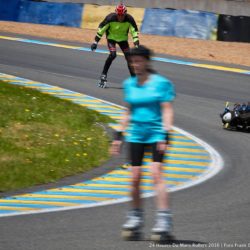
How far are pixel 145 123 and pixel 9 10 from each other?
30312 millimetres

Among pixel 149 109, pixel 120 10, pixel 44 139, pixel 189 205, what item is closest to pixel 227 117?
pixel 44 139

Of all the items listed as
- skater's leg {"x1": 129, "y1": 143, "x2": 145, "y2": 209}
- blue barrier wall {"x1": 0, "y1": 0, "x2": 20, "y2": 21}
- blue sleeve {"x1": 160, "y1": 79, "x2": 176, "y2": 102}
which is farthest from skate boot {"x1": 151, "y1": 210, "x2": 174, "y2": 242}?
blue barrier wall {"x1": 0, "y1": 0, "x2": 20, "y2": 21}

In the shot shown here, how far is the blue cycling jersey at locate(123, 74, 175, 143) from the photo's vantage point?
28.6 feet

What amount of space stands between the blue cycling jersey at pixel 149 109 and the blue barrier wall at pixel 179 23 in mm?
24003

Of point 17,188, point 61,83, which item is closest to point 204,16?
point 61,83

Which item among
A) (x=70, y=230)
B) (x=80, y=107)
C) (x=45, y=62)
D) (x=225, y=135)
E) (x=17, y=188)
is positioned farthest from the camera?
(x=45, y=62)

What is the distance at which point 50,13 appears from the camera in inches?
1490

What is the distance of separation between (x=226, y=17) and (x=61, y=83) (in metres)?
A: 11.0

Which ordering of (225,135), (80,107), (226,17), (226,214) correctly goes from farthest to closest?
(226,17), (80,107), (225,135), (226,214)

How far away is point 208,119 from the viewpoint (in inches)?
742

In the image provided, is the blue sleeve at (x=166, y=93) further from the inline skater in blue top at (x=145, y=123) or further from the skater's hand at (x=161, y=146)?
the skater's hand at (x=161, y=146)

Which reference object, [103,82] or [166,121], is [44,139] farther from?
[103,82]

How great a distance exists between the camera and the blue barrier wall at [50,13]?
3719cm

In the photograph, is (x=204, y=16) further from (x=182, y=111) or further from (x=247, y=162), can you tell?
(x=247, y=162)
